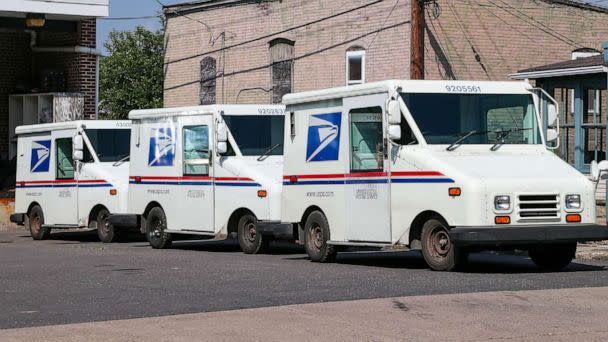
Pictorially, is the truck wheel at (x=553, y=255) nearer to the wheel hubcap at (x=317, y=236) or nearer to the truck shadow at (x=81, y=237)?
the wheel hubcap at (x=317, y=236)

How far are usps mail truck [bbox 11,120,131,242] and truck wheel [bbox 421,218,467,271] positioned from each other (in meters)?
9.57

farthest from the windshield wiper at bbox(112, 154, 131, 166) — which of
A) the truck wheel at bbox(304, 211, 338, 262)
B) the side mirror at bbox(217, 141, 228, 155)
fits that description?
the truck wheel at bbox(304, 211, 338, 262)

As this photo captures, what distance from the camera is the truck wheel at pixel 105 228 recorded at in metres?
24.9

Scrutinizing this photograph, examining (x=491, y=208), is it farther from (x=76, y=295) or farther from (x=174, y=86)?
(x=174, y=86)

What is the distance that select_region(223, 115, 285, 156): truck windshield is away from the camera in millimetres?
21078

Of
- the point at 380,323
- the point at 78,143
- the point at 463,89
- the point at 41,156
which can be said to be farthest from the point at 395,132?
the point at 41,156

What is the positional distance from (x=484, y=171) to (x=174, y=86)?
27594 millimetres

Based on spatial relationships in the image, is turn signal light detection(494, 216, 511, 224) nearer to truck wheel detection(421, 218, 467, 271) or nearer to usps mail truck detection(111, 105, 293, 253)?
truck wheel detection(421, 218, 467, 271)

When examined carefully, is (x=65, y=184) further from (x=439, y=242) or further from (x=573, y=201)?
(x=573, y=201)

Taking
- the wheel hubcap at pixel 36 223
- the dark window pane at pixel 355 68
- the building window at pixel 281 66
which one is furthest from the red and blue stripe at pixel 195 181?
the building window at pixel 281 66

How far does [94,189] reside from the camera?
2516 cm

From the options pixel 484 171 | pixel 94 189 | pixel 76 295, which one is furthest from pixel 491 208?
pixel 94 189

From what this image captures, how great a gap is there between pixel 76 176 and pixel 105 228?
1.32 metres

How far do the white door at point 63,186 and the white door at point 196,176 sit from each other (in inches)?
172
